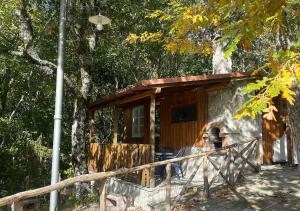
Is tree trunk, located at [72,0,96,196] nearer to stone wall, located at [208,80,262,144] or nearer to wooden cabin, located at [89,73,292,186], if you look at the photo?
wooden cabin, located at [89,73,292,186]

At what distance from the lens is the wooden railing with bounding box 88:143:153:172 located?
10.8 metres

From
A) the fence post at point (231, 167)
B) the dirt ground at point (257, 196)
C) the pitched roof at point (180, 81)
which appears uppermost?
the pitched roof at point (180, 81)

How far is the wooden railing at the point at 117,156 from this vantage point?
35.5ft

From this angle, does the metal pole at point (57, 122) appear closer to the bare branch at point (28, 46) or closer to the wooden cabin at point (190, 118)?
the wooden cabin at point (190, 118)

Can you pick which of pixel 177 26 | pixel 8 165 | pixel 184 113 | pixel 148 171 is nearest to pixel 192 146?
pixel 184 113

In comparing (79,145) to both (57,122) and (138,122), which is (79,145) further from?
(57,122)

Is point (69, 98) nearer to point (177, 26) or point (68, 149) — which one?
point (68, 149)

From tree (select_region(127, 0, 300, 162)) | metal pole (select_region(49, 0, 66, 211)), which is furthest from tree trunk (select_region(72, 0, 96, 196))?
tree (select_region(127, 0, 300, 162))

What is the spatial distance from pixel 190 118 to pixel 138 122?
13.1 ft

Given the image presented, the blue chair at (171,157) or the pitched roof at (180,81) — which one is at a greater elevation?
the pitched roof at (180,81)

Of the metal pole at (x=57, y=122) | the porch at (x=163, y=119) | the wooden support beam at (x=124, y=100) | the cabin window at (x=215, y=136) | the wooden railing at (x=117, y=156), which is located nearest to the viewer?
the metal pole at (x=57, y=122)

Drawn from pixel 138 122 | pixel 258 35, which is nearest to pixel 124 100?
pixel 138 122

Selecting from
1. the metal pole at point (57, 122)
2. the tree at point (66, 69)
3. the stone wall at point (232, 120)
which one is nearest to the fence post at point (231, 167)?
the stone wall at point (232, 120)

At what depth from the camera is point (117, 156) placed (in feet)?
42.1
